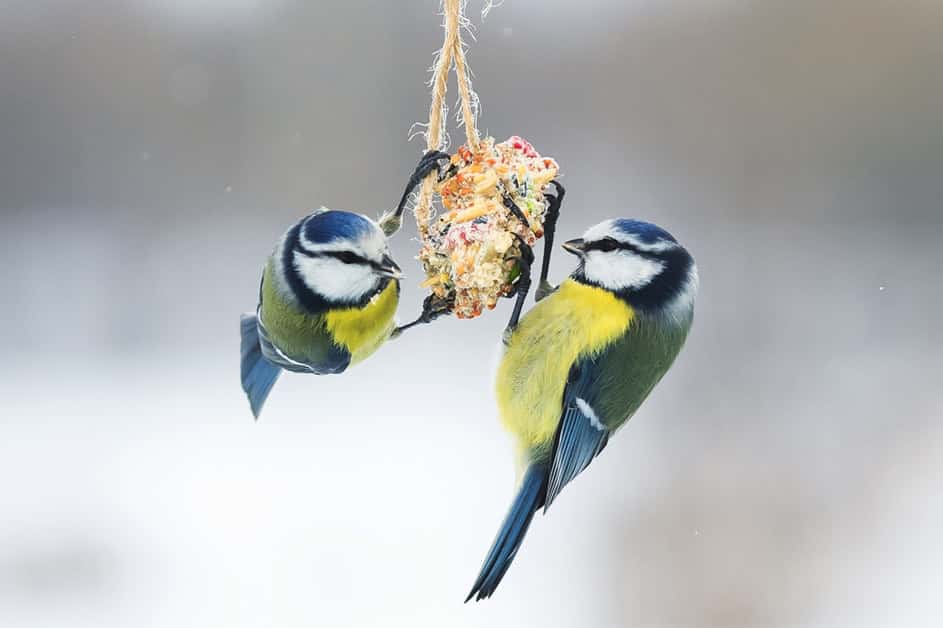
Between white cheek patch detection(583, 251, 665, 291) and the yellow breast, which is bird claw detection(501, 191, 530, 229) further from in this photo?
the yellow breast

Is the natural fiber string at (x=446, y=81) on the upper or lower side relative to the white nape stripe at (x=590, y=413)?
upper

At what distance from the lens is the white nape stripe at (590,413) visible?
157 centimetres

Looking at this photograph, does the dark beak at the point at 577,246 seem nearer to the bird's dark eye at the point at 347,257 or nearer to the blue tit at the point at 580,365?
the blue tit at the point at 580,365

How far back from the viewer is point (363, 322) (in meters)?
1.58

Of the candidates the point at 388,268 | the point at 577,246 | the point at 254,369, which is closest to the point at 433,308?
the point at 388,268

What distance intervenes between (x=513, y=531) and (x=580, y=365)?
0.87 ft

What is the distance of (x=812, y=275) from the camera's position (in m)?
4.67

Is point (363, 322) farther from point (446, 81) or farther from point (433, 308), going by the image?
point (446, 81)

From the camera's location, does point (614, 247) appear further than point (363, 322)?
No

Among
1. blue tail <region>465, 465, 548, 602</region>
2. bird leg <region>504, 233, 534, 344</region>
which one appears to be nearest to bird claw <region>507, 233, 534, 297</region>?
bird leg <region>504, 233, 534, 344</region>

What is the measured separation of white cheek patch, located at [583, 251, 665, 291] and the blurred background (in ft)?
4.86

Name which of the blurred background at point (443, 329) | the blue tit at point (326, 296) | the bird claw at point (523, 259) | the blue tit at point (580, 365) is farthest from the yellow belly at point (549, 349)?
the blurred background at point (443, 329)

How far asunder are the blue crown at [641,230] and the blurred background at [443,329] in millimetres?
1568

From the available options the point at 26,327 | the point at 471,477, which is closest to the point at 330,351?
the point at 471,477
